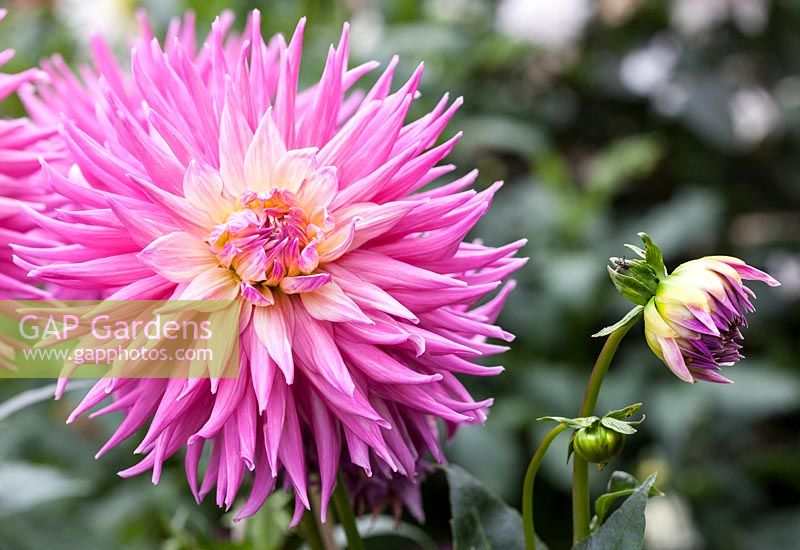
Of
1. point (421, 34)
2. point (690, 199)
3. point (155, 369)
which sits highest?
point (155, 369)

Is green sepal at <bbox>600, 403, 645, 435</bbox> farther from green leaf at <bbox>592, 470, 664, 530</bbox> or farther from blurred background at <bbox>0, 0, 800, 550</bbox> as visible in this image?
blurred background at <bbox>0, 0, 800, 550</bbox>

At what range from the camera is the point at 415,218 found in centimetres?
33

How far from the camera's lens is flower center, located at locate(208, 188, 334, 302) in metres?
0.33

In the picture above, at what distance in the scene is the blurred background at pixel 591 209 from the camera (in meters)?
1.26

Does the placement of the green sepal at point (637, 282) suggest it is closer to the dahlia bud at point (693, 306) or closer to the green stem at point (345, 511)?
the dahlia bud at point (693, 306)

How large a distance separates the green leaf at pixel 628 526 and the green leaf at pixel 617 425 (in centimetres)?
2

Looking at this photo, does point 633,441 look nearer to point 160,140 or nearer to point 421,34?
point 421,34

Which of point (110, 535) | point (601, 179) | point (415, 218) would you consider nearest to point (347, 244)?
point (415, 218)

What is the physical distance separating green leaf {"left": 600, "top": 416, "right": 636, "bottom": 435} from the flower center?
116 millimetres

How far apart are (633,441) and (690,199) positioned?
41 centimetres

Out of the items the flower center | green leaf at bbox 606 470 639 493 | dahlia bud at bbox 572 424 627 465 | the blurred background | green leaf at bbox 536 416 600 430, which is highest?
the flower center

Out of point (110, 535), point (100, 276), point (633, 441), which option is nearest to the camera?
point (100, 276)

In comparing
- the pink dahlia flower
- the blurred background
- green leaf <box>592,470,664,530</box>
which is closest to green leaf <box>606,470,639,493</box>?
green leaf <box>592,470,664,530</box>

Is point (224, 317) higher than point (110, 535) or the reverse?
higher
